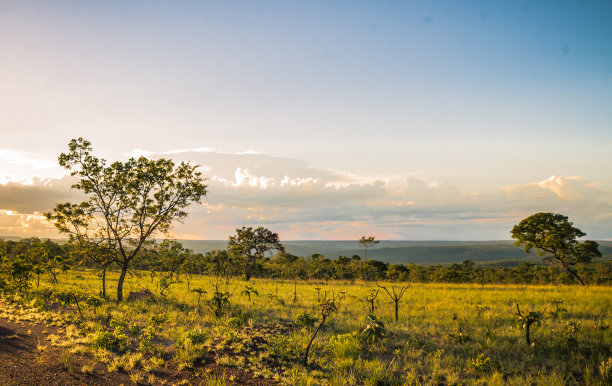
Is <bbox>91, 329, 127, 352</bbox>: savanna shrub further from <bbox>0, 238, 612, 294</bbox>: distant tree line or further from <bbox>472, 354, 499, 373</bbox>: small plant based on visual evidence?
<bbox>472, 354, 499, 373</bbox>: small plant

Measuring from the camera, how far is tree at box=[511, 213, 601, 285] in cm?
3753

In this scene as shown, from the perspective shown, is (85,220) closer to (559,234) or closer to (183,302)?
(183,302)

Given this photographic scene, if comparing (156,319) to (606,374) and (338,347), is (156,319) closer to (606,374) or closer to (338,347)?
(338,347)

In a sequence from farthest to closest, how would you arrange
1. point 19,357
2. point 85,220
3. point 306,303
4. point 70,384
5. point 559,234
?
point 559,234 < point 306,303 < point 85,220 < point 19,357 < point 70,384

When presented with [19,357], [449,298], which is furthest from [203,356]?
[449,298]

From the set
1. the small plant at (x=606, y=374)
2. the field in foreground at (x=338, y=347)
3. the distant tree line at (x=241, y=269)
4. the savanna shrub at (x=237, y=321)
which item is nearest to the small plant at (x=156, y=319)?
the field in foreground at (x=338, y=347)

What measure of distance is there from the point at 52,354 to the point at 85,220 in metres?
11.7

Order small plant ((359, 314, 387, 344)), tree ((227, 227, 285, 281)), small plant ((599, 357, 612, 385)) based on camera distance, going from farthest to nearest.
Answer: tree ((227, 227, 285, 281)) < small plant ((359, 314, 387, 344)) < small plant ((599, 357, 612, 385))

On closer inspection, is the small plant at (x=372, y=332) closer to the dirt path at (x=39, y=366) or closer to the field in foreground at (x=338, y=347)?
the field in foreground at (x=338, y=347)

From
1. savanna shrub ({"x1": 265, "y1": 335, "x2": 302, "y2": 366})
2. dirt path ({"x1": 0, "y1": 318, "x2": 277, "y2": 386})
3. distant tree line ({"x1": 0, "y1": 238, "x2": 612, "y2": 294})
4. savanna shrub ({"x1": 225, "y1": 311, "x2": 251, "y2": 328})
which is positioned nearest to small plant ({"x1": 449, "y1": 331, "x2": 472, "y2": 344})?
savanna shrub ({"x1": 265, "y1": 335, "x2": 302, "y2": 366})

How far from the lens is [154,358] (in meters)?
9.59

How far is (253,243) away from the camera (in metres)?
50.6

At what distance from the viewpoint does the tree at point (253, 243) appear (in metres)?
49.7

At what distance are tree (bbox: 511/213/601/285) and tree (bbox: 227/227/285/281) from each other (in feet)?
119
